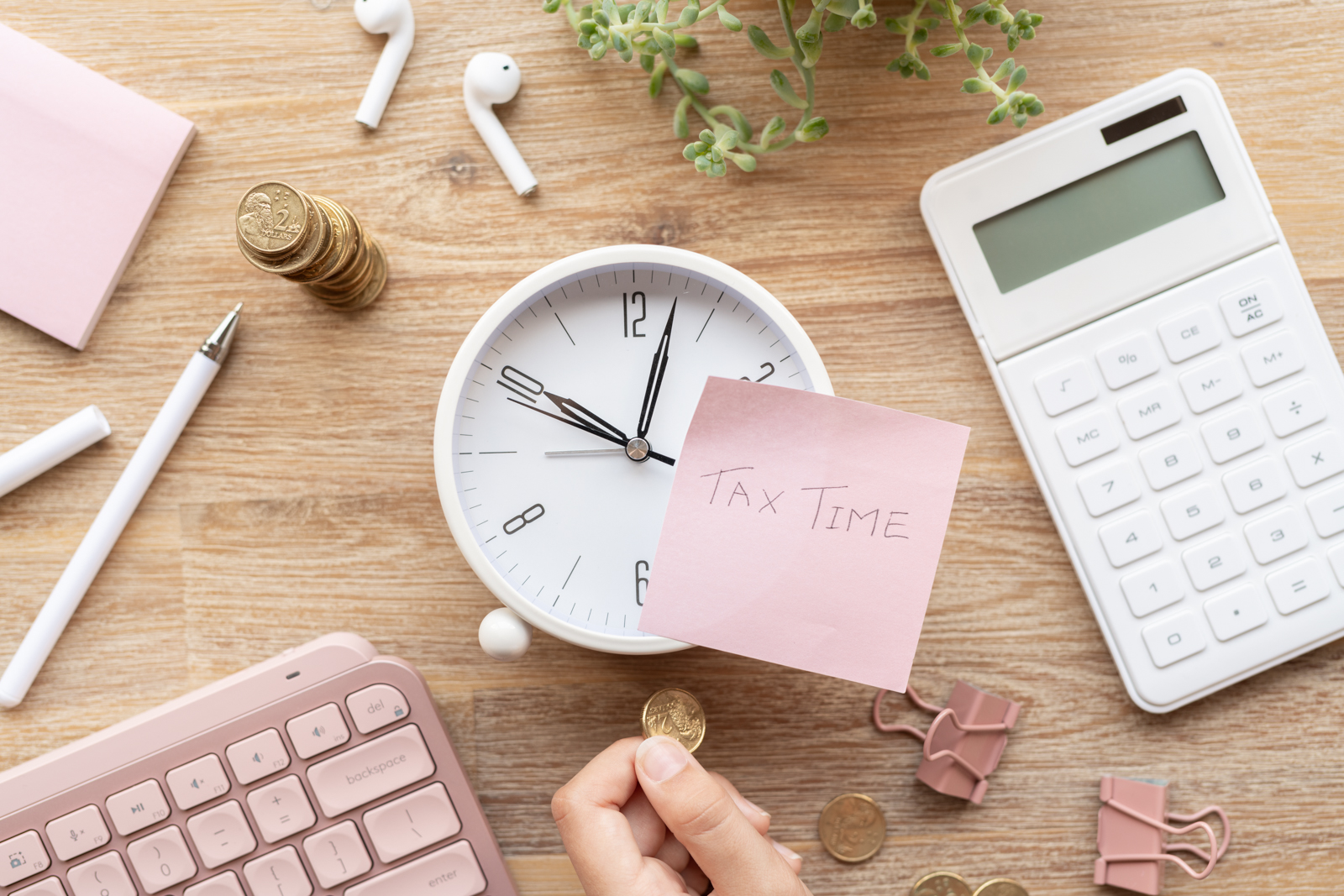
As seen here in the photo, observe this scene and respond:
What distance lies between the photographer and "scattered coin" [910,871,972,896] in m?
0.83

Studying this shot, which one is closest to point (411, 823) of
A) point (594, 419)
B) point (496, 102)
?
point (594, 419)

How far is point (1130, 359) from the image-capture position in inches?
31.8

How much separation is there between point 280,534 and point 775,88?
62 cm

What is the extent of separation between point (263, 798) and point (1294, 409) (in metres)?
1.00

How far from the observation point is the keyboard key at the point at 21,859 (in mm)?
753

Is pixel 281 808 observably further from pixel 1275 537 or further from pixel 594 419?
pixel 1275 537

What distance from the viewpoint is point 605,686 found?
84cm

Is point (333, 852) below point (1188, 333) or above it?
below

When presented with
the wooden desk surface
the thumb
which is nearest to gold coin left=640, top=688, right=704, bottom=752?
the wooden desk surface

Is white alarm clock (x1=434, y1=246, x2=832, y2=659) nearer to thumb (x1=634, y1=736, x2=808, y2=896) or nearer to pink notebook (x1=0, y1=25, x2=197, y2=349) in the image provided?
thumb (x1=634, y1=736, x2=808, y2=896)

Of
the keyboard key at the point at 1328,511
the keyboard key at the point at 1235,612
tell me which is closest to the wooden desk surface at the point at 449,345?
the keyboard key at the point at 1235,612

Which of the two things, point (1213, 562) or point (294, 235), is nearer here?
point (294, 235)

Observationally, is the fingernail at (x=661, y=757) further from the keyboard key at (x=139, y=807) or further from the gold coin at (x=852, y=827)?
the keyboard key at (x=139, y=807)

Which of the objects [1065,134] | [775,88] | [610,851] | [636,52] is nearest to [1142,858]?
[610,851]
